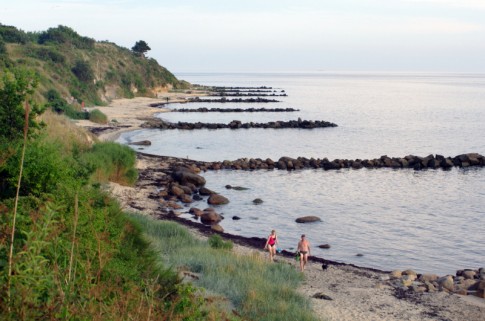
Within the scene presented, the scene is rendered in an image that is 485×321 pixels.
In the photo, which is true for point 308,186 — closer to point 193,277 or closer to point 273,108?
point 193,277

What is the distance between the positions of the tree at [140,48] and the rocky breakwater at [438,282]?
386ft

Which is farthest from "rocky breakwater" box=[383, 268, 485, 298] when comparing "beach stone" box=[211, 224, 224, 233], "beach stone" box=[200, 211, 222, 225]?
"beach stone" box=[200, 211, 222, 225]

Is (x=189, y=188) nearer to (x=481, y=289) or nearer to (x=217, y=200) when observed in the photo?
(x=217, y=200)

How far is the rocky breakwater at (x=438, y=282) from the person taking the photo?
17.4 metres

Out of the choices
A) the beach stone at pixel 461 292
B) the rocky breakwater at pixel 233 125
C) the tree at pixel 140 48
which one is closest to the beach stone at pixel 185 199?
the beach stone at pixel 461 292

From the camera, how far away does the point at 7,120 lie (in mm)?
15875

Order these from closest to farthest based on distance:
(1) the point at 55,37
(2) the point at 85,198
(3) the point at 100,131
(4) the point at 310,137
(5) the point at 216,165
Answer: (2) the point at 85,198
(5) the point at 216,165
(3) the point at 100,131
(4) the point at 310,137
(1) the point at 55,37

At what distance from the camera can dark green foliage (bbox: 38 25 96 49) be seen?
9206 centimetres

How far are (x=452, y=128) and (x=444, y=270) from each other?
61165 millimetres

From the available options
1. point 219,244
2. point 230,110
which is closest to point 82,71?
point 230,110

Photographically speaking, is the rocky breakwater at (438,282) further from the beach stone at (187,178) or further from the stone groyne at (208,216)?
the beach stone at (187,178)

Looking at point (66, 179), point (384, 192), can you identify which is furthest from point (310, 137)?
point (66, 179)

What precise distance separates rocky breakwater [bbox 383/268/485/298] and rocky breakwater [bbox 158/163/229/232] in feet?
28.4

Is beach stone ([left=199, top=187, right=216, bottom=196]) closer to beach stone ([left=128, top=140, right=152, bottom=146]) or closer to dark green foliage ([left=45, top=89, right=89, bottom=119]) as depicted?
beach stone ([left=128, top=140, right=152, bottom=146])
